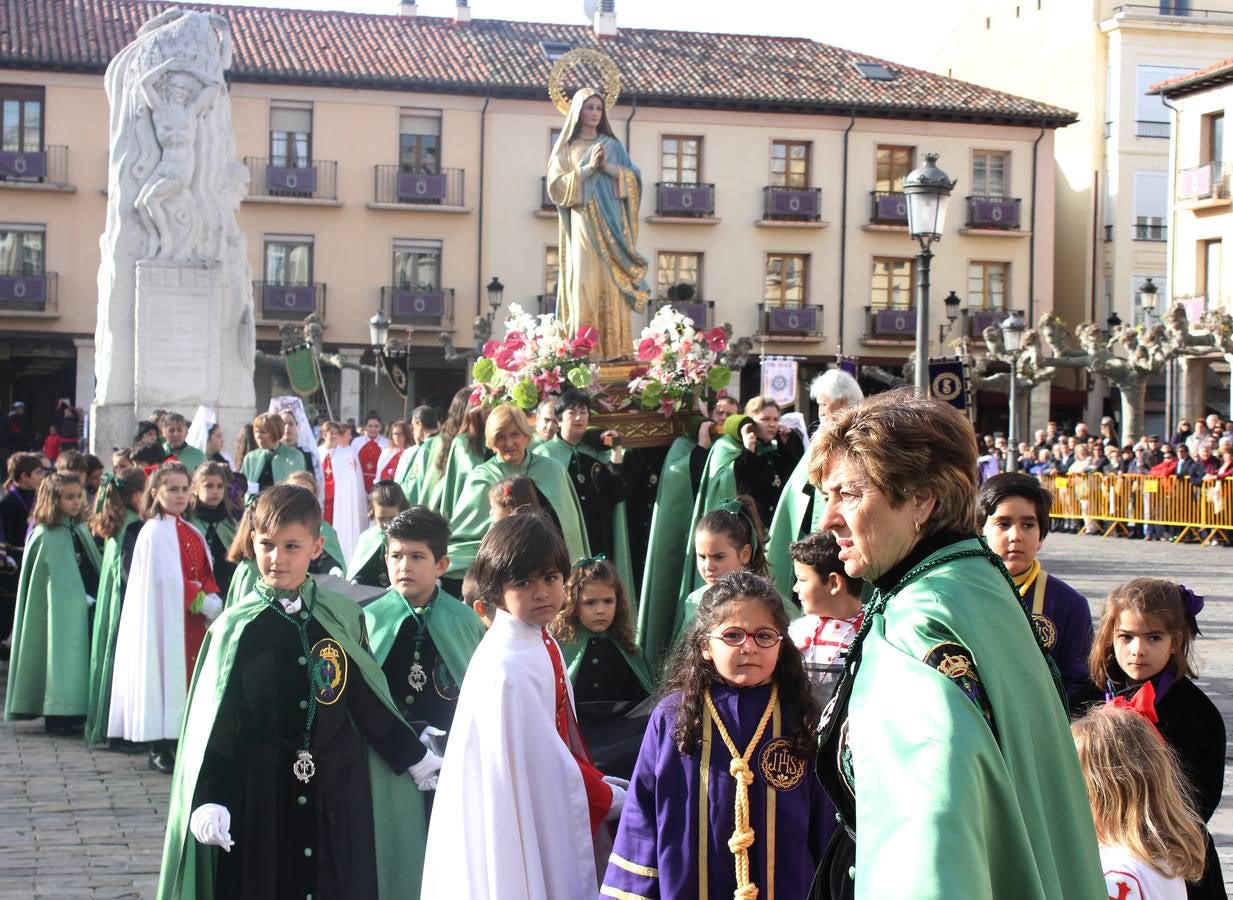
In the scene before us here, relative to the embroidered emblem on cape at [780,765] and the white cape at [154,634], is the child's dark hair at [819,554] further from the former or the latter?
the white cape at [154,634]

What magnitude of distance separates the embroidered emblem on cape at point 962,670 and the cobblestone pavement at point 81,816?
349cm

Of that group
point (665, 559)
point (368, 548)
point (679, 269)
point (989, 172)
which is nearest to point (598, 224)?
point (665, 559)

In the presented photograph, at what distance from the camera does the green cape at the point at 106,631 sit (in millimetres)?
9984

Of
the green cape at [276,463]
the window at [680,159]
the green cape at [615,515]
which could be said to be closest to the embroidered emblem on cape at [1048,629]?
the green cape at [615,515]

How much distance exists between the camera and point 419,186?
4475 centimetres

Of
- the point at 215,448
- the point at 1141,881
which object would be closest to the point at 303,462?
the point at 215,448

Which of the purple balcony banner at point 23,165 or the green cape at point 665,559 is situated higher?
the purple balcony banner at point 23,165

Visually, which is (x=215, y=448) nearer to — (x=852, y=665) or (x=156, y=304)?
(x=156, y=304)

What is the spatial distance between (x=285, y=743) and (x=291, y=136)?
135ft

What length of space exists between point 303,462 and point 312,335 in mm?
19675

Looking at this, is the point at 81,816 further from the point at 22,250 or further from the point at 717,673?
the point at 22,250

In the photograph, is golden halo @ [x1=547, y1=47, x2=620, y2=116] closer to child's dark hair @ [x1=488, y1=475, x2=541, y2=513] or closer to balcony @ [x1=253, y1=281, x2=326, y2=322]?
child's dark hair @ [x1=488, y1=475, x2=541, y2=513]

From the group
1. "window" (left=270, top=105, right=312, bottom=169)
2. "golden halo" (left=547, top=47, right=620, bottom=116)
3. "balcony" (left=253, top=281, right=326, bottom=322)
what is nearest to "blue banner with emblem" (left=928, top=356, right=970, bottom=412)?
"golden halo" (left=547, top=47, right=620, bottom=116)

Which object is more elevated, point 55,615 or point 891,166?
point 891,166
